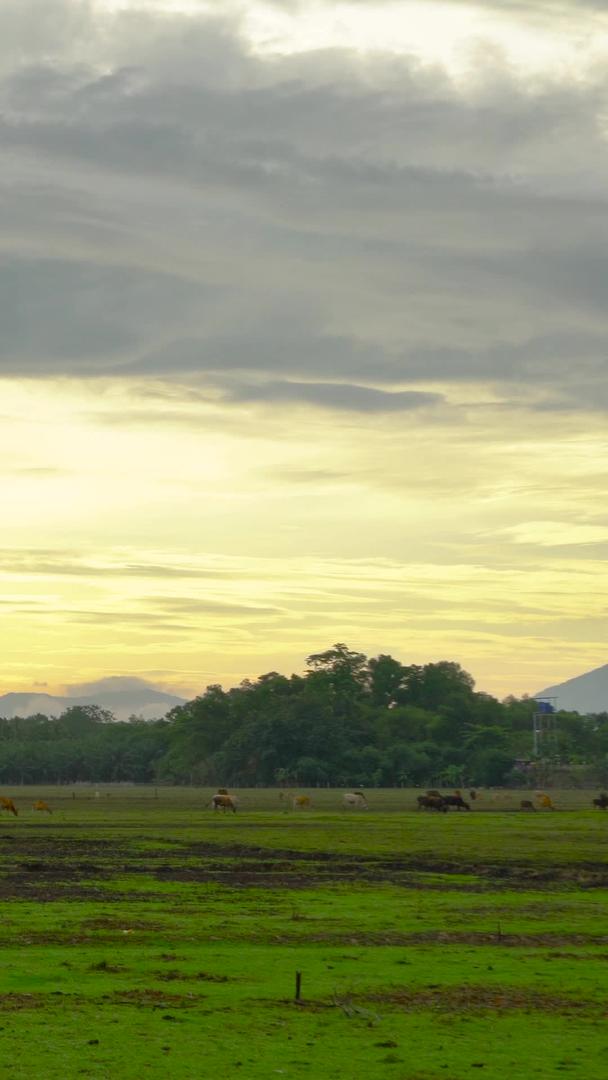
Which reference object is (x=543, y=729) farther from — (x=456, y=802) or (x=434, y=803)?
(x=434, y=803)

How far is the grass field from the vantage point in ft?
65.1

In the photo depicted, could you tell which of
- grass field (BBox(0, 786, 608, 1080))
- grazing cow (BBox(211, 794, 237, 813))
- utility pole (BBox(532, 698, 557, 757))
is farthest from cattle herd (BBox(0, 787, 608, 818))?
utility pole (BBox(532, 698, 557, 757))

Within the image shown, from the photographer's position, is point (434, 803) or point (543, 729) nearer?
point (434, 803)

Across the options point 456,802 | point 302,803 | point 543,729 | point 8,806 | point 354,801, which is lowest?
point 8,806

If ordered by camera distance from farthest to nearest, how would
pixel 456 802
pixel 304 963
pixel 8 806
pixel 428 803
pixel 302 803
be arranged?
pixel 302 803, pixel 456 802, pixel 428 803, pixel 8 806, pixel 304 963

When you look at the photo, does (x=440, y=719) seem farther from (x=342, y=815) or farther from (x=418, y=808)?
(x=342, y=815)

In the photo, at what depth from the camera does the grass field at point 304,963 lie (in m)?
19.8

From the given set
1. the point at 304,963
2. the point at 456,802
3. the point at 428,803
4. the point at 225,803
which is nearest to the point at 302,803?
the point at 225,803

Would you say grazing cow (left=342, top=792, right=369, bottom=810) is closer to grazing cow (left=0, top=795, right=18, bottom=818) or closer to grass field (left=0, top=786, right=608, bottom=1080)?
grazing cow (left=0, top=795, right=18, bottom=818)

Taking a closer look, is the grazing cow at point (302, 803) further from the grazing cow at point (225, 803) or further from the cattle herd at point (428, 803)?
the grazing cow at point (225, 803)

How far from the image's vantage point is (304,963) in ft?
91.7

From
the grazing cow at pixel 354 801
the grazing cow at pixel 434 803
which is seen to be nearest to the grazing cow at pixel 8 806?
the grazing cow at pixel 354 801

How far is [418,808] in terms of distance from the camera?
106688 millimetres

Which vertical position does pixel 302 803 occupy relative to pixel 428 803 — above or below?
below
